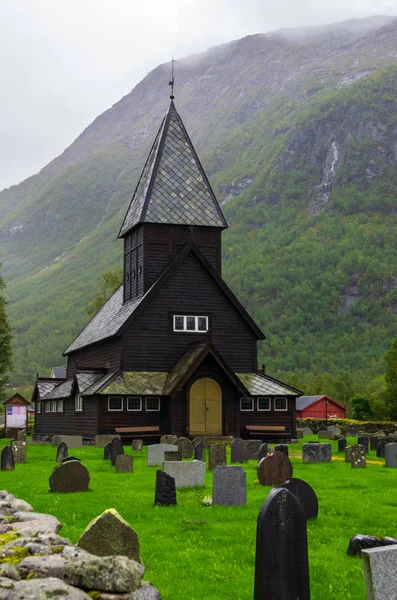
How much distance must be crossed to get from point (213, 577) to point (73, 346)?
4360cm

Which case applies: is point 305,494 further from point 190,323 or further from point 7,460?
point 190,323

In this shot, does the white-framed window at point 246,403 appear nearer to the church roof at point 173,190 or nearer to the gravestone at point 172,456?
the church roof at point 173,190

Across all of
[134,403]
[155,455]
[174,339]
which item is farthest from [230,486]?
[174,339]

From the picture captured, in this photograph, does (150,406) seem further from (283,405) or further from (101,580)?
(101,580)

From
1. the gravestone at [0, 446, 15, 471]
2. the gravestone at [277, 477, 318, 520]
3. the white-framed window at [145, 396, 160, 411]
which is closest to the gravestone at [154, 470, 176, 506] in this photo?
the gravestone at [277, 477, 318, 520]

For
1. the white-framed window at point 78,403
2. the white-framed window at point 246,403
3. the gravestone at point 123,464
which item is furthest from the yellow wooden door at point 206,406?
the gravestone at point 123,464

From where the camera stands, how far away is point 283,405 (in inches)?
1711

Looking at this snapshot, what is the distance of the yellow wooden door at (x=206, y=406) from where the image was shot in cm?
4031

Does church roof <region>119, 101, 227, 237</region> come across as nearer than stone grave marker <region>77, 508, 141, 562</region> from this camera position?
No

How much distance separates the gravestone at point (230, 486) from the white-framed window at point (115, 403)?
24.5 m

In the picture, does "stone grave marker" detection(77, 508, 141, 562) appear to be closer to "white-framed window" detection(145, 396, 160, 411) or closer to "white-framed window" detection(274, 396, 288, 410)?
"white-framed window" detection(145, 396, 160, 411)

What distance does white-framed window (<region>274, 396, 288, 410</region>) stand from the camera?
43375 mm

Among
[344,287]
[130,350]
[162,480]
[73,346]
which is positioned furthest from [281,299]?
[162,480]

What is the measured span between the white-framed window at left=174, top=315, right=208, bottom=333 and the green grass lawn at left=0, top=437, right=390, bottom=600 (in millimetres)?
19417
